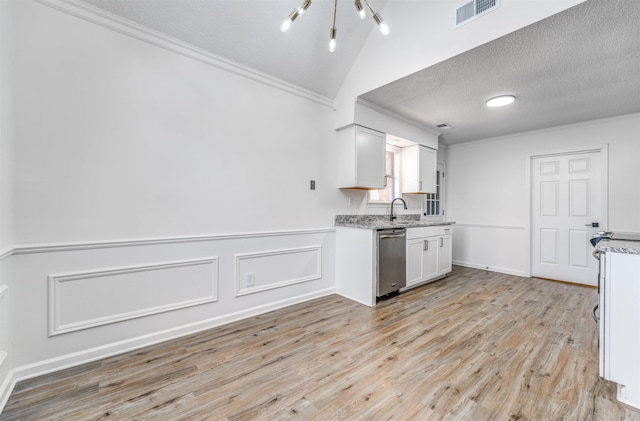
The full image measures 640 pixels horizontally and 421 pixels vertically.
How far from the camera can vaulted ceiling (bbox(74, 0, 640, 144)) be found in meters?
2.07

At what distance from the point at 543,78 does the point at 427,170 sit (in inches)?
81.9

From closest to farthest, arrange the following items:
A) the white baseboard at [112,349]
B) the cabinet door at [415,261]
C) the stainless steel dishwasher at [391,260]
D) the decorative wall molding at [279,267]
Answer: the white baseboard at [112,349] < the decorative wall molding at [279,267] < the stainless steel dishwasher at [391,260] < the cabinet door at [415,261]

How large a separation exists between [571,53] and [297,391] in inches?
137

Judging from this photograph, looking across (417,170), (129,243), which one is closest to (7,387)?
(129,243)

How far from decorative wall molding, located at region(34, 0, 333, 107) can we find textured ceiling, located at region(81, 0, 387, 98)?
0.13 ft

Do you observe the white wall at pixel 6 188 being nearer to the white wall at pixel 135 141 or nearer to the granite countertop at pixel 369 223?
the white wall at pixel 135 141

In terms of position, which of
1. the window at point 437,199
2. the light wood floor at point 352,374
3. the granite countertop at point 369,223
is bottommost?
the light wood floor at point 352,374

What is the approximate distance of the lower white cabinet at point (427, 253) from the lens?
12.0 ft

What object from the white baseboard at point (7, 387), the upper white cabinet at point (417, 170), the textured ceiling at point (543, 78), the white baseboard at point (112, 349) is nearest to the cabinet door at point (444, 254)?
the upper white cabinet at point (417, 170)

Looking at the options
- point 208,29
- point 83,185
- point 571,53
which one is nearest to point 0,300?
point 83,185

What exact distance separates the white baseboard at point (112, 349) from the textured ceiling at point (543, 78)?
2.89m

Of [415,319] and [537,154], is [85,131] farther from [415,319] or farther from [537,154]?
[537,154]

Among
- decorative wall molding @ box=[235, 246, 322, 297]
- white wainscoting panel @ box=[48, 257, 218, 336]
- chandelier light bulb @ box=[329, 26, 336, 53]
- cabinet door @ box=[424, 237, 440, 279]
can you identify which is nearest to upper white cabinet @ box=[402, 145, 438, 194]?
cabinet door @ box=[424, 237, 440, 279]

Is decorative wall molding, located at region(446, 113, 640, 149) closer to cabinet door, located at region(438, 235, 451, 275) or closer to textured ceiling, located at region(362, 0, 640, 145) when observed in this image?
textured ceiling, located at region(362, 0, 640, 145)
